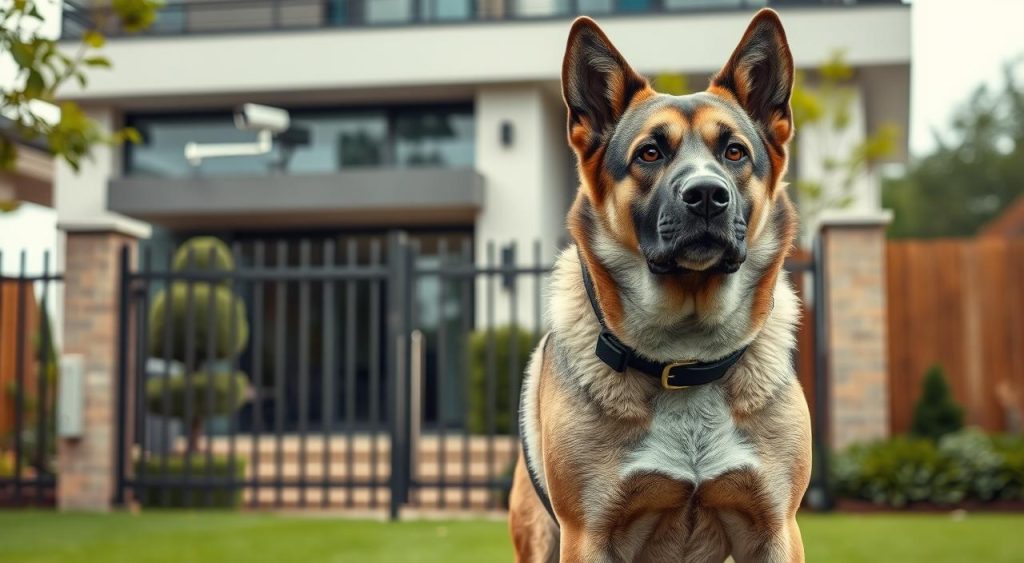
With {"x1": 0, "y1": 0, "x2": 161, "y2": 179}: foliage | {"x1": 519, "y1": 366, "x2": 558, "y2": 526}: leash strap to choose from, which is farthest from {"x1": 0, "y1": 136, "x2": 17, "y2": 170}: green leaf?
{"x1": 519, "y1": 366, "x2": 558, "y2": 526}: leash strap

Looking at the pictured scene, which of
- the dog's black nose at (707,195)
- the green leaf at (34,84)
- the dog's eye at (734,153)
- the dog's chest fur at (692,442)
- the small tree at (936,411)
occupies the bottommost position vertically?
the small tree at (936,411)

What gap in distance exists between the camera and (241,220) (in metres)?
16.1

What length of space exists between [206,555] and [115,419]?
131 inches

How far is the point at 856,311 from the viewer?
8656 millimetres

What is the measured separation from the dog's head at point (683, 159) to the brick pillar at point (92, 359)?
7081 millimetres

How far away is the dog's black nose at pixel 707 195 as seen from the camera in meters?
2.44

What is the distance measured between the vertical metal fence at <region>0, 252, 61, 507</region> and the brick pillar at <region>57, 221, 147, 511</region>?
259 millimetres

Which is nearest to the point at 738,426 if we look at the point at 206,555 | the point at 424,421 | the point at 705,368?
the point at 705,368

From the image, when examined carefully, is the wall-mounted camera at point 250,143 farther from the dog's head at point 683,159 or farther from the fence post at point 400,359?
the dog's head at point 683,159

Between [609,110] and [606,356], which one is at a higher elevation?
[609,110]

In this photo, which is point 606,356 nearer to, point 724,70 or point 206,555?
point 724,70

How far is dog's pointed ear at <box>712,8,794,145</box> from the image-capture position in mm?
2738

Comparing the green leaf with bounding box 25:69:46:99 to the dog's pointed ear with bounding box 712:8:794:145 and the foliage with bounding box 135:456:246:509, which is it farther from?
the foliage with bounding box 135:456:246:509

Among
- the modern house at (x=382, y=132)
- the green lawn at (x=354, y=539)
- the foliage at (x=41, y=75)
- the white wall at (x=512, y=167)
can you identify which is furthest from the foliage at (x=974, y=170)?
the foliage at (x=41, y=75)
